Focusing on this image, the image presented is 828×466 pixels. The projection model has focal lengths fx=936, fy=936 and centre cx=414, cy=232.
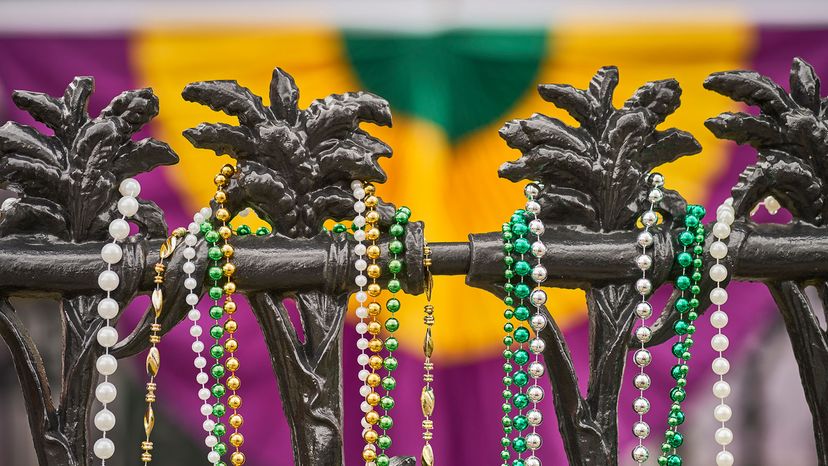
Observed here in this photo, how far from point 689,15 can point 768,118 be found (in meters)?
1.26

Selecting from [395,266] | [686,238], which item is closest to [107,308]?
[395,266]

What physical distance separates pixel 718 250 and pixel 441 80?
1.21 meters

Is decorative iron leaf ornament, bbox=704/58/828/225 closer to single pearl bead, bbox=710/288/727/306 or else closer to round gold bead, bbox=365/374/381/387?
single pearl bead, bbox=710/288/727/306

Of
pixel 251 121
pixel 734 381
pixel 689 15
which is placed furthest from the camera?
pixel 734 381

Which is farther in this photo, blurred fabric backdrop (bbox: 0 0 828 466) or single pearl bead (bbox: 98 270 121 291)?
blurred fabric backdrop (bbox: 0 0 828 466)

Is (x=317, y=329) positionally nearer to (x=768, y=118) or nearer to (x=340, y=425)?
(x=340, y=425)

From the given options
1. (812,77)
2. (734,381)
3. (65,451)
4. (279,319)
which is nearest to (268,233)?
(279,319)

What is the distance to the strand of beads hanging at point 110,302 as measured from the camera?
68 cm

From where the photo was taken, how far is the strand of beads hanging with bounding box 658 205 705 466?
71 cm

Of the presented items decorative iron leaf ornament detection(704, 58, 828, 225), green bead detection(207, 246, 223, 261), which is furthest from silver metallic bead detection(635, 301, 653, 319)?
green bead detection(207, 246, 223, 261)

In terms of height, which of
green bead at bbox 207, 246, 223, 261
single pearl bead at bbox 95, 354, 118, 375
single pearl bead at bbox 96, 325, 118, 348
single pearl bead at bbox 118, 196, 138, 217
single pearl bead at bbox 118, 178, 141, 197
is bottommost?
single pearl bead at bbox 95, 354, 118, 375

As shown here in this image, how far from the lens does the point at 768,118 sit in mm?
722

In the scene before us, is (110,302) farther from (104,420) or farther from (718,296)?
(718,296)

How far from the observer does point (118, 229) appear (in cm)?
69
